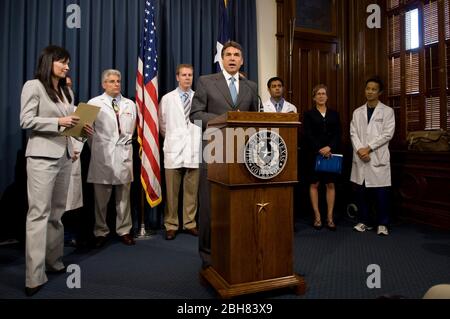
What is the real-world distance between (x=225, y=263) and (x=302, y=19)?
382 cm

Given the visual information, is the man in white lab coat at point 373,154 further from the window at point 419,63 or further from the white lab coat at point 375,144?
the window at point 419,63

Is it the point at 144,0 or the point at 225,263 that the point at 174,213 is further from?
the point at 144,0

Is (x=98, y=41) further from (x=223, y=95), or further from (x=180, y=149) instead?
(x=223, y=95)

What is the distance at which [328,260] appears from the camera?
2742mm

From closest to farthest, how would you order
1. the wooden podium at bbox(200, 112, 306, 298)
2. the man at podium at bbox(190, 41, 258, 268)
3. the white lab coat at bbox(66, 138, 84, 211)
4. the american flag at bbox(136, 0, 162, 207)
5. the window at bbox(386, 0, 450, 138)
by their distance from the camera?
the wooden podium at bbox(200, 112, 306, 298) → the man at podium at bbox(190, 41, 258, 268) → the white lab coat at bbox(66, 138, 84, 211) → the american flag at bbox(136, 0, 162, 207) → the window at bbox(386, 0, 450, 138)

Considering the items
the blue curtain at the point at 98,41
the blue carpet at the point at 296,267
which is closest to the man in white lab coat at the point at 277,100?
the blue curtain at the point at 98,41

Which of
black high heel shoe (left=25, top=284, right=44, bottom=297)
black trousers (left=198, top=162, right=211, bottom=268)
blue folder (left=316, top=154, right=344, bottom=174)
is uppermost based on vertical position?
blue folder (left=316, top=154, right=344, bottom=174)

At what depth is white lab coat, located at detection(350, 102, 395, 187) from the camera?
3.68 meters

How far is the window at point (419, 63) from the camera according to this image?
4035 mm

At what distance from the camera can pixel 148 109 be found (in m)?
3.48

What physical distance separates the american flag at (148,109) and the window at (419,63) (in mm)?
3138

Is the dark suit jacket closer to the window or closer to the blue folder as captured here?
the blue folder

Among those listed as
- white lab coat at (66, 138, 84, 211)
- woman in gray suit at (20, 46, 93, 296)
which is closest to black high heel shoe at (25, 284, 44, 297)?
woman in gray suit at (20, 46, 93, 296)
